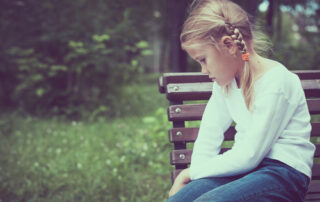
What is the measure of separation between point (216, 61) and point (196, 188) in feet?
1.89

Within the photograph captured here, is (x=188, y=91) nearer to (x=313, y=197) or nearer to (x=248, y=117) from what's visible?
(x=248, y=117)

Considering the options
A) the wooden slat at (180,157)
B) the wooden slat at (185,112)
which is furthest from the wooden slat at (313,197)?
the wooden slat at (180,157)

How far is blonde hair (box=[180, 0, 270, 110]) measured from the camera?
4.75 feet

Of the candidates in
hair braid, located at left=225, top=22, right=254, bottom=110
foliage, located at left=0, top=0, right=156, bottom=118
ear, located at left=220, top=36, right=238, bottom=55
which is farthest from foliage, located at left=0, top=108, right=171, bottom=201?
ear, located at left=220, top=36, right=238, bottom=55

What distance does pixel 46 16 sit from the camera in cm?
561

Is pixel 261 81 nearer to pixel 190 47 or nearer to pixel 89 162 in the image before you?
pixel 190 47

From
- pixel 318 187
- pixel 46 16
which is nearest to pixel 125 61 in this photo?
pixel 46 16

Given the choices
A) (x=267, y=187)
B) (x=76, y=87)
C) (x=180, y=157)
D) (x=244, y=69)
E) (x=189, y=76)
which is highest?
(x=244, y=69)

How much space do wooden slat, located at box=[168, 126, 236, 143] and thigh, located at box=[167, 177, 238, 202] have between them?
0.39m

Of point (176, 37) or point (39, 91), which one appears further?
point (176, 37)

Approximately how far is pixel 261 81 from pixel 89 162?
2455 millimetres

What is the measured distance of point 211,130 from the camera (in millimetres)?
1763

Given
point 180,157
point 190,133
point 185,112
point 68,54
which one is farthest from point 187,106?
point 68,54

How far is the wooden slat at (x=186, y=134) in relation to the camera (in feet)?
6.36
